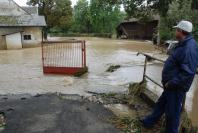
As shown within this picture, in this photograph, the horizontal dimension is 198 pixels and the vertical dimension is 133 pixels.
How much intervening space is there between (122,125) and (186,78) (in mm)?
1725

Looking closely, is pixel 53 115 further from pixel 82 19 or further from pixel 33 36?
pixel 82 19

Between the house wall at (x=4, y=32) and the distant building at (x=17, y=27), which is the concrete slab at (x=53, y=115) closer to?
the house wall at (x=4, y=32)

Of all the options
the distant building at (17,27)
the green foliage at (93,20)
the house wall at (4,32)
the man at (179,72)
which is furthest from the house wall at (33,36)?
the green foliage at (93,20)

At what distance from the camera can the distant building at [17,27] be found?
104ft

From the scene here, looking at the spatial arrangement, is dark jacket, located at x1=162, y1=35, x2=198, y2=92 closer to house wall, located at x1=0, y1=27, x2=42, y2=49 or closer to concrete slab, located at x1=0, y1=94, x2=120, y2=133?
concrete slab, located at x1=0, y1=94, x2=120, y2=133

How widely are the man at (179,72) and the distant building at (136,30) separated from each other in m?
40.8

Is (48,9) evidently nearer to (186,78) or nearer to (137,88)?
(137,88)

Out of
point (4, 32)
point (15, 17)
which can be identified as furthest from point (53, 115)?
point (15, 17)

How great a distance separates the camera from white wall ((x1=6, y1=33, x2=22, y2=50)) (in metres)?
31.5

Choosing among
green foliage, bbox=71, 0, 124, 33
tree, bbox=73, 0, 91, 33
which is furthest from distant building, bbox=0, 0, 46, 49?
tree, bbox=73, 0, 91, 33

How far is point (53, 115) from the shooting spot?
19.5 ft

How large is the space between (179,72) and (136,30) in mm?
46801

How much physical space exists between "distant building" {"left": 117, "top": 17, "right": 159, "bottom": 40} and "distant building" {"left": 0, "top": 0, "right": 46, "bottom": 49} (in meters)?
17.4

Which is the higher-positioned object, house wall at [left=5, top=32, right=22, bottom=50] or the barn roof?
the barn roof
